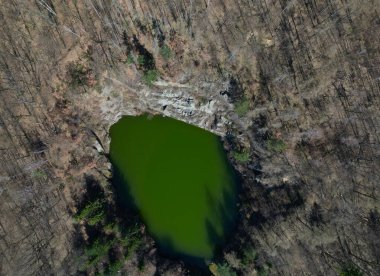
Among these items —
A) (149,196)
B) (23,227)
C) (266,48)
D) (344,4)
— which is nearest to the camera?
(344,4)

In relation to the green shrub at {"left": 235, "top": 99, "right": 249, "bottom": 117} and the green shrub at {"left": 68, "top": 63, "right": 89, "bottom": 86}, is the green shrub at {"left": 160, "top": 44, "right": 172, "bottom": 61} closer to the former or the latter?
the green shrub at {"left": 68, "top": 63, "right": 89, "bottom": 86}

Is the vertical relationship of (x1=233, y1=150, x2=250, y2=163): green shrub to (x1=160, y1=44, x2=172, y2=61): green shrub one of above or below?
below

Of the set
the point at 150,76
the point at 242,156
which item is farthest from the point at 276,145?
the point at 150,76

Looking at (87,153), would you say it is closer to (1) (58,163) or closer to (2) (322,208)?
(1) (58,163)

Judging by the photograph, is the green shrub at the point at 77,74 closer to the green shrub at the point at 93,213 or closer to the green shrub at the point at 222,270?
the green shrub at the point at 93,213

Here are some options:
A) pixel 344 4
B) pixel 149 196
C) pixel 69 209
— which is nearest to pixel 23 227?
pixel 69 209

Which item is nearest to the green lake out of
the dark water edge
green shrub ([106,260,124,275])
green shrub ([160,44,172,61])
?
the dark water edge

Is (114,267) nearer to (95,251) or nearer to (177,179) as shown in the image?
(95,251)
